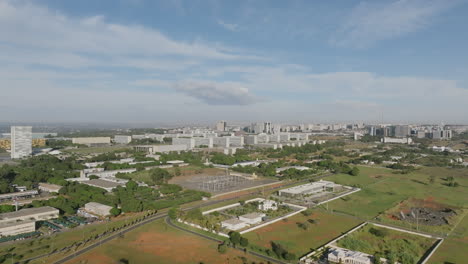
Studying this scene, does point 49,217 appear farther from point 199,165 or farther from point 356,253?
point 199,165

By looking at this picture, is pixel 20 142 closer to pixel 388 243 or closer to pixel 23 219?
pixel 23 219

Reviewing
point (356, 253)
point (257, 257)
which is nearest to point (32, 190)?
point (257, 257)

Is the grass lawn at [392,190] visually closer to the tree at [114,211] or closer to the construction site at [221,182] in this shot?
the construction site at [221,182]

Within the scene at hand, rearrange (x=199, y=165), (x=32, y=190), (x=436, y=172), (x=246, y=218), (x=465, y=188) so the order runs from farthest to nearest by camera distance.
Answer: (x=199, y=165) < (x=436, y=172) < (x=465, y=188) < (x=32, y=190) < (x=246, y=218)

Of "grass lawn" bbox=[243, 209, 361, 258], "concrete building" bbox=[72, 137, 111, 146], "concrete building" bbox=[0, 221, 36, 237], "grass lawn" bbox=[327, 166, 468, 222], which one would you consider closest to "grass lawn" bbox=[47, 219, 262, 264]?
"grass lawn" bbox=[243, 209, 361, 258]

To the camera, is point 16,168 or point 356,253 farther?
point 16,168

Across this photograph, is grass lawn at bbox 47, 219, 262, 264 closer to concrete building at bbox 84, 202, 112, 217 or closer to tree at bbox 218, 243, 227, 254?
tree at bbox 218, 243, 227, 254

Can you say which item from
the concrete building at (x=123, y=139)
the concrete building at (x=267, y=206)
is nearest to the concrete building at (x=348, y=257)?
the concrete building at (x=267, y=206)
